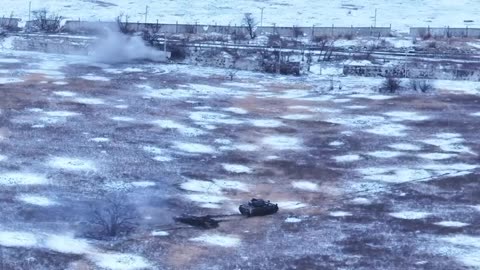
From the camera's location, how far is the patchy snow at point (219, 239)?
1861 cm

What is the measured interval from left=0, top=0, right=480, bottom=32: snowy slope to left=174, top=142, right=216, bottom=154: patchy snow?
98.5 ft

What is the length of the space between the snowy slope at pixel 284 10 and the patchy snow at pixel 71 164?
3252 centimetres

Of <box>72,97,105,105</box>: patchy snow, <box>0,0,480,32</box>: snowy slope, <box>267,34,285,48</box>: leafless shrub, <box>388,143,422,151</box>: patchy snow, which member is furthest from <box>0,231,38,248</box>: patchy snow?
<box>0,0,480,32</box>: snowy slope

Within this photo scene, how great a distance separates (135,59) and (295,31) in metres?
12.7

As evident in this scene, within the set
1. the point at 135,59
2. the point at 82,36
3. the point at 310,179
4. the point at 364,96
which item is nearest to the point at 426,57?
the point at 364,96

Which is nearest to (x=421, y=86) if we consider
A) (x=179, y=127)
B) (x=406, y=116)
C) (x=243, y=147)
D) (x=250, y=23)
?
(x=406, y=116)

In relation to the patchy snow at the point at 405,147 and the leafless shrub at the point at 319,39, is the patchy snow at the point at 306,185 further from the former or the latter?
the leafless shrub at the point at 319,39

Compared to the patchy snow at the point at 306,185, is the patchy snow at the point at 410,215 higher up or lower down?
lower down

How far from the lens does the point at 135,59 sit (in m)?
42.8

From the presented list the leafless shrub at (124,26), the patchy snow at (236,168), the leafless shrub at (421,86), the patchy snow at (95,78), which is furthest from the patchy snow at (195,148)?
the leafless shrub at (124,26)

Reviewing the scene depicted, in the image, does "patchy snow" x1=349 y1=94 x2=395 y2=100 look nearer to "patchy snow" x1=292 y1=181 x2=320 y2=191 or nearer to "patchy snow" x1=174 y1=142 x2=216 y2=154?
"patchy snow" x1=174 y1=142 x2=216 y2=154

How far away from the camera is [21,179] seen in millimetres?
22625

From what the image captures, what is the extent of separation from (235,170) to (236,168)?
21 centimetres

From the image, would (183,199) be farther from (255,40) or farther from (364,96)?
(255,40)
